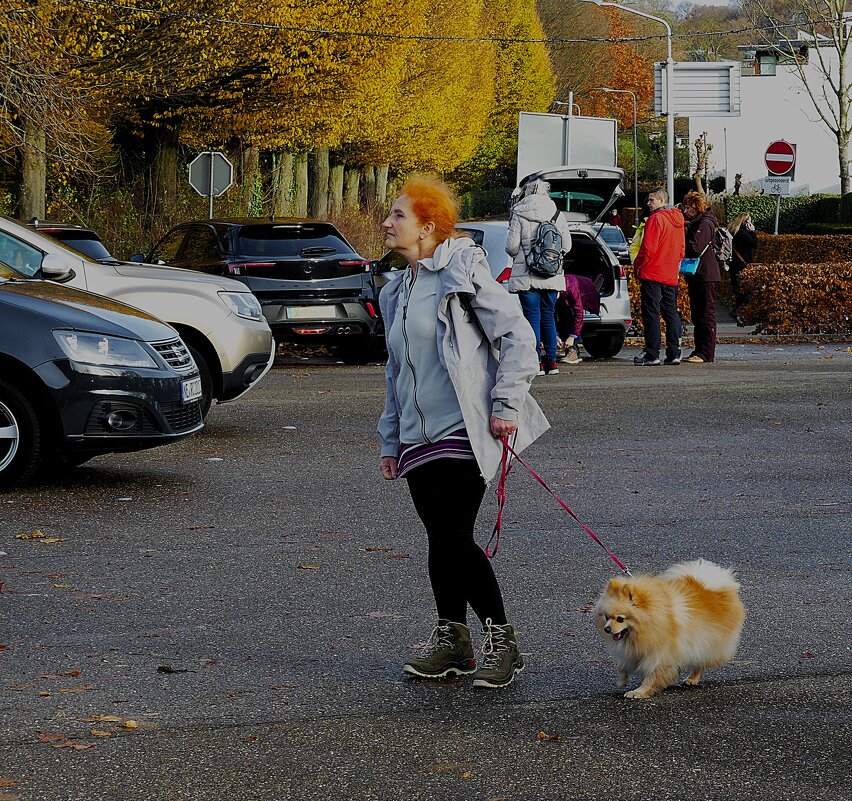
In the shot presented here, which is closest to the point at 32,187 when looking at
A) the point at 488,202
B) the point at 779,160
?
the point at 779,160

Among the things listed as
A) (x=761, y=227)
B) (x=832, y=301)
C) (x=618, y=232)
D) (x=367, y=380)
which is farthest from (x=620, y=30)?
(x=367, y=380)

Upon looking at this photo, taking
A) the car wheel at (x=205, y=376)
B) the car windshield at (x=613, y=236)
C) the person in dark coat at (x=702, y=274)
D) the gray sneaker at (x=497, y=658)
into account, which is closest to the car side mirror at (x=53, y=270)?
the car wheel at (x=205, y=376)

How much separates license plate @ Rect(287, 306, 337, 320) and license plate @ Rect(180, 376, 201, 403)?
7.75 metres

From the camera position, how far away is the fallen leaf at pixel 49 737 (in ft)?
14.7

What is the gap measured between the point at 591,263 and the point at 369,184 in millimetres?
37870

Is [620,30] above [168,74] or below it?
above

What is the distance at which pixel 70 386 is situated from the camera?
8789 millimetres

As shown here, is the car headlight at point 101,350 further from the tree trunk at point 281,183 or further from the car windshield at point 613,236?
the tree trunk at point 281,183

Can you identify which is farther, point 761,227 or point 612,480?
point 761,227

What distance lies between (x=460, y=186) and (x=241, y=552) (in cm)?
6920

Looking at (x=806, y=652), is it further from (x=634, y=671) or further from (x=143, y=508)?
(x=143, y=508)

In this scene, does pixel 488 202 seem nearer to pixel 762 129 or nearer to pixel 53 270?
pixel 762 129

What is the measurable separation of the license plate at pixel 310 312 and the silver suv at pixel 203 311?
17.1 ft

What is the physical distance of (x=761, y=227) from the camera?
55.3 metres
